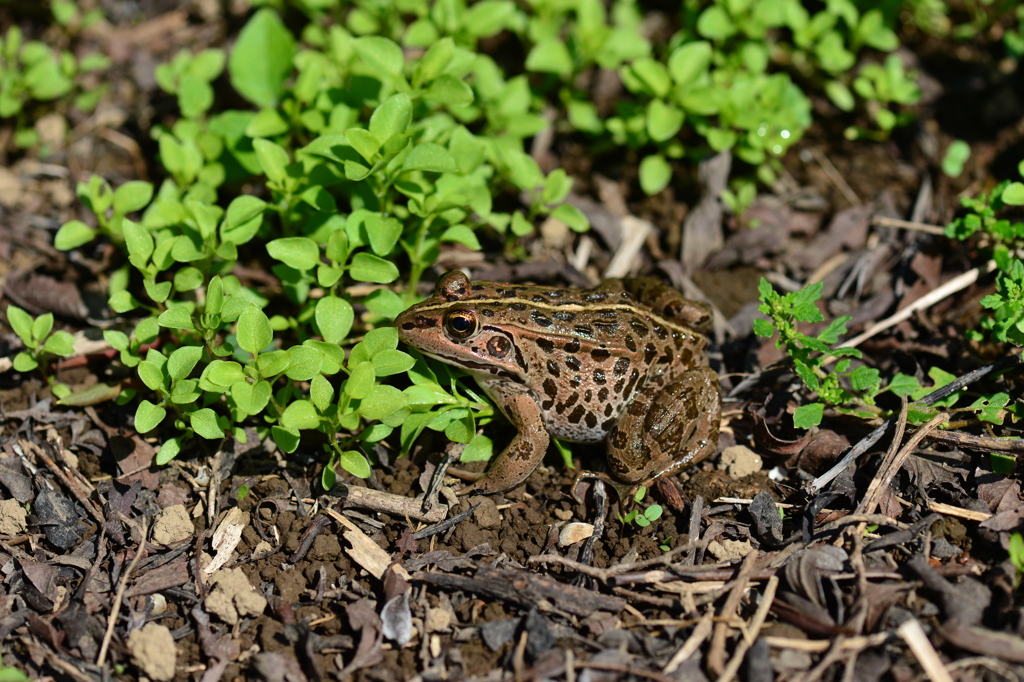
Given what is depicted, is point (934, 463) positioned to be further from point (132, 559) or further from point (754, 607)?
point (132, 559)

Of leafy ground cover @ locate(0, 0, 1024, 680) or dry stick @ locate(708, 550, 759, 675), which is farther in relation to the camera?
leafy ground cover @ locate(0, 0, 1024, 680)

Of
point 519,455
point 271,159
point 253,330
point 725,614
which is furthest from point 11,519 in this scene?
point 725,614

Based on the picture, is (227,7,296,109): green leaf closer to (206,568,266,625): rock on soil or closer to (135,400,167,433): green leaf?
(135,400,167,433): green leaf

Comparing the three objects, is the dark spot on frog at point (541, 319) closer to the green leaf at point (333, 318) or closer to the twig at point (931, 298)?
the green leaf at point (333, 318)

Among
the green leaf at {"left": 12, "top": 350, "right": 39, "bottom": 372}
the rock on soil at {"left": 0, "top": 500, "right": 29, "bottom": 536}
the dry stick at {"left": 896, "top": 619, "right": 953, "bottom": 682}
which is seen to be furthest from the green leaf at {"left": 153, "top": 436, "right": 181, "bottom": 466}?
the dry stick at {"left": 896, "top": 619, "right": 953, "bottom": 682}

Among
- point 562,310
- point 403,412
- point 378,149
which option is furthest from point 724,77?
point 403,412
